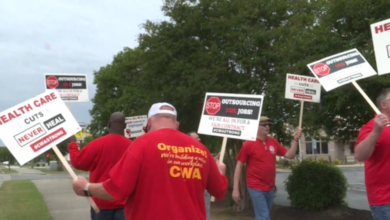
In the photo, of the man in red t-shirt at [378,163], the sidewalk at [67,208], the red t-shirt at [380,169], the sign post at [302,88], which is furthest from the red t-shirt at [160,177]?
the sidewalk at [67,208]

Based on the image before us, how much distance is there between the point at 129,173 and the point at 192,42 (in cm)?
866

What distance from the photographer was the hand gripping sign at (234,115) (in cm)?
588

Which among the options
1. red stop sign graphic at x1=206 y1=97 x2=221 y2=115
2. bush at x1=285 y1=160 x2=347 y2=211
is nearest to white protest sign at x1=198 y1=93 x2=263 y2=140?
red stop sign graphic at x1=206 y1=97 x2=221 y2=115

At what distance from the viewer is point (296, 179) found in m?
11.3

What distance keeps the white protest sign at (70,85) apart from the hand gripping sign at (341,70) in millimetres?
4551

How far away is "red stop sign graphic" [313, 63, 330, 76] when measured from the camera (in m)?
5.72

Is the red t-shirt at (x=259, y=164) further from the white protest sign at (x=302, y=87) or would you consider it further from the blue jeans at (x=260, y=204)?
the white protest sign at (x=302, y=87)

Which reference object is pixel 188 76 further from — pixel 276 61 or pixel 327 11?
pixel 327 11

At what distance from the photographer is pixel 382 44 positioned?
584 cm

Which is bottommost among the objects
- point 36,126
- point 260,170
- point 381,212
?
point 381,212

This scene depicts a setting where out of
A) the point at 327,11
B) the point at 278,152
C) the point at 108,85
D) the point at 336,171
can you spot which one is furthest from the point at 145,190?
the point at 108,85

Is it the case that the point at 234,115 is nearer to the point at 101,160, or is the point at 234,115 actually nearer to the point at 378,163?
the point at 101,160

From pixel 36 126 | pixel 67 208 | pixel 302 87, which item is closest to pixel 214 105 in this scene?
pixel 36 126

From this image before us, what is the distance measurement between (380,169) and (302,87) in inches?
146
